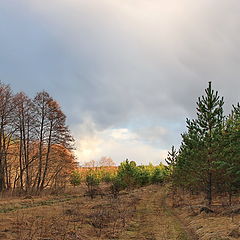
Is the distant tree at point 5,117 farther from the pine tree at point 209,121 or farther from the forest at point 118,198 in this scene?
the pine tree at point 209,121

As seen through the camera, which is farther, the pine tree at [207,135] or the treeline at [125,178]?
the treeline at [125,178]

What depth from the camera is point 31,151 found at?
39.9m

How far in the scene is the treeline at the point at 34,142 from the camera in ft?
119

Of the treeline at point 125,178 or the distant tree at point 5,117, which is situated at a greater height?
the distant tree at point 5,117

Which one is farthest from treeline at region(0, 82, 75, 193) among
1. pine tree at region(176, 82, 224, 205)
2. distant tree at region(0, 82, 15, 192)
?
pine tree at region(176, 82, 224, 205)

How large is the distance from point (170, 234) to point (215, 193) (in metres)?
20.3

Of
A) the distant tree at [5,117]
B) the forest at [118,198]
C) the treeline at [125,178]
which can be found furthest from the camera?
the treeline at [125,178]

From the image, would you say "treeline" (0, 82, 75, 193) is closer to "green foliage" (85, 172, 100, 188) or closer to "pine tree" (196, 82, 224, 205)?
"green foliage" (85, 172, 100, 188)

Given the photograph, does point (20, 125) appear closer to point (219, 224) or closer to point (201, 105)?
point (201, 105)

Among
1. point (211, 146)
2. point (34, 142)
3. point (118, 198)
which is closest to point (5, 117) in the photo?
point (34, 142)

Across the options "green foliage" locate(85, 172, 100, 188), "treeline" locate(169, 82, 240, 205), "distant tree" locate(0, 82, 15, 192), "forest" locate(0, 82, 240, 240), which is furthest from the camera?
"green foliage" locate(85, 172, 100, 188)

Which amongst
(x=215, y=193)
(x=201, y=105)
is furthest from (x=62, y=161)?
(x=201, y=105)

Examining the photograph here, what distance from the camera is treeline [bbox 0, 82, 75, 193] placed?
119 ft

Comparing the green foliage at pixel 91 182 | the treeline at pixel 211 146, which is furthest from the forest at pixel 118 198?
the green foliage at pixel 91 182
